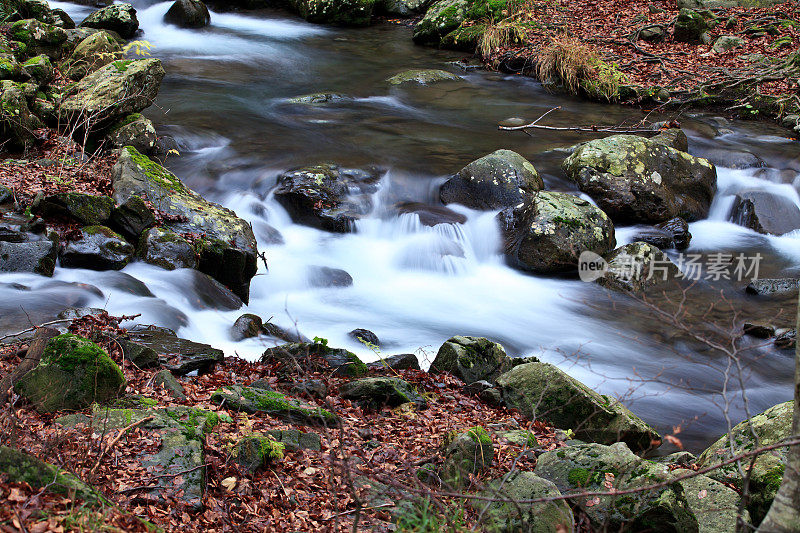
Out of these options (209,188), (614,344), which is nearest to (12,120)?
(209,188)

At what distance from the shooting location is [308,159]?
11242 millimetres

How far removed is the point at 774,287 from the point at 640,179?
2.58 meters

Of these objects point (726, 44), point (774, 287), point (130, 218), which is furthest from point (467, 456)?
point (726, 44)

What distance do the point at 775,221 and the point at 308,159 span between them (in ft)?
25.7

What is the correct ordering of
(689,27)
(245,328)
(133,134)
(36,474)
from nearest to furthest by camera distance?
(36,474), (245,328), (133,134), (689,27)

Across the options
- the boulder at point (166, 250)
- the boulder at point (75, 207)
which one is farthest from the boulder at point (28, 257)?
the boulder at point (166, 250)

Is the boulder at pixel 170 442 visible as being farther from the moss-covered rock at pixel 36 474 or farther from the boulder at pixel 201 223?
the boulder at pixel 201 223

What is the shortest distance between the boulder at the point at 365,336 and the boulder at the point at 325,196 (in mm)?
2610

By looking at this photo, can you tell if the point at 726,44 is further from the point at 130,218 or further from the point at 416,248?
the point at 130,218

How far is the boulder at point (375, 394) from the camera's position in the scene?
5652 millimetres

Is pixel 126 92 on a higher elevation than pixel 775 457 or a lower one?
higher

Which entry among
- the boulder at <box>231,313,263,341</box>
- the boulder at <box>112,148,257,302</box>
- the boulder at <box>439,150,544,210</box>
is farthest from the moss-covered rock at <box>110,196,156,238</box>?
the boulder at <box>439,150,544,210</box>

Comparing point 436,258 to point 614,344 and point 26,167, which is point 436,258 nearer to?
point 614,344

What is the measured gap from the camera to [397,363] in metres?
6.71
